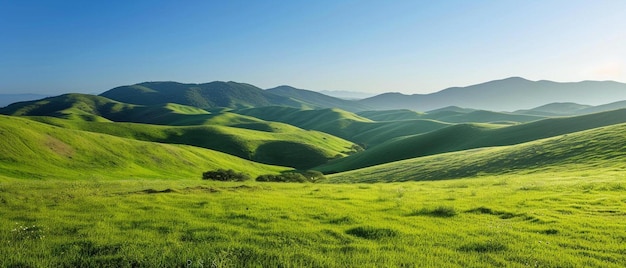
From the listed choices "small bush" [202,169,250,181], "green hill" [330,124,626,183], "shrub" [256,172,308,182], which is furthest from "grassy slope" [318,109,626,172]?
"small bush" [202,169,250,181]

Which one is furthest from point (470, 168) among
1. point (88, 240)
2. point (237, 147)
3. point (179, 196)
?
point (237, 147)

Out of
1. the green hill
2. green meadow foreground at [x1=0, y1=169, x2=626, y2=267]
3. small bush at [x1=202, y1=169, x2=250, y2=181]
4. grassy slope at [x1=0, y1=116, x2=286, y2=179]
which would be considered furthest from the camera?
grassy slope at [x1=0, y1=116, x2=286, y2=179]

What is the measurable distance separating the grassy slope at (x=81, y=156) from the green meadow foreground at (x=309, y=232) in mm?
58237

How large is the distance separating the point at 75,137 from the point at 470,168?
93922 mm

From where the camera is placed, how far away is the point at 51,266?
1090 centimetres

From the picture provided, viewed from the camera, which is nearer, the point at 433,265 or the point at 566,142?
the point at 433,265

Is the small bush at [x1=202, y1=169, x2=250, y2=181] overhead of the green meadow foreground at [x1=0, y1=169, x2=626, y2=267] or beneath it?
beneath

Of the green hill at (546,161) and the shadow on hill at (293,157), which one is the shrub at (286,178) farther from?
the shadow on hill at (293,157)

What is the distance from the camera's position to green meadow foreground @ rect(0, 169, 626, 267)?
11.8m

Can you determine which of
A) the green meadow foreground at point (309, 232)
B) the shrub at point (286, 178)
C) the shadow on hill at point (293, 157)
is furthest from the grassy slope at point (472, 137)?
the green meadow foreground at point (309, 232)

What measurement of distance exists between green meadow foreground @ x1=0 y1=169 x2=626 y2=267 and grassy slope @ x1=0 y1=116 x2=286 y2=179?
58.2m

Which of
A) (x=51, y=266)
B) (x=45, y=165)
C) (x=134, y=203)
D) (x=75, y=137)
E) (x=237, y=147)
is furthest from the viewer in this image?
(x=237, y=147)

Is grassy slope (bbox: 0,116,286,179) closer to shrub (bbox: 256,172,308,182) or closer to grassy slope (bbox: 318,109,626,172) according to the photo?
shrub (bbox: 256,172,308,182)

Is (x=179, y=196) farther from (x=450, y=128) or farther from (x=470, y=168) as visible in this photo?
(x=450, y=128)
